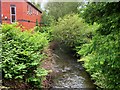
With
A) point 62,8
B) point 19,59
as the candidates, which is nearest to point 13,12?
point 19,59

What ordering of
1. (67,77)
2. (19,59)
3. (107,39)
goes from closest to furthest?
(107,39) → (19,59) → (67,77)

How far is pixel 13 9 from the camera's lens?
622 inches

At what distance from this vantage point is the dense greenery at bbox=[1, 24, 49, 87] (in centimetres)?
653

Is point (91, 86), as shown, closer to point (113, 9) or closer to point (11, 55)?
point (11, 55)

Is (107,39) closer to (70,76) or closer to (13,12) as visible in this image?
(70,76)

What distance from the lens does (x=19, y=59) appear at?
7.10 m

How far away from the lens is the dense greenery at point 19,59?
653 cm

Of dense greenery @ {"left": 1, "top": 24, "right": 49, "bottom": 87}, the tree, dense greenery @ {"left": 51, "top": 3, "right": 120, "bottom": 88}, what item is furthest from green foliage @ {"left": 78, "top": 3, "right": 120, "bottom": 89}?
the tree

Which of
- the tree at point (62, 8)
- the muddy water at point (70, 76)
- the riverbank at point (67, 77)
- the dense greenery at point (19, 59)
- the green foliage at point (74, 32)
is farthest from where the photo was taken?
the tree at point (62, 8)

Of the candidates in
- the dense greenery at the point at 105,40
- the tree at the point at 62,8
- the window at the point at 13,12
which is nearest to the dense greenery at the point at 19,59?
the dense greenery at the point at 105,40

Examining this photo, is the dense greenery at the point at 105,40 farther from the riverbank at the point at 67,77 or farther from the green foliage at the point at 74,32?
the green foliage at the point at 74,32

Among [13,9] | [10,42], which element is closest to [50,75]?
[10,42]

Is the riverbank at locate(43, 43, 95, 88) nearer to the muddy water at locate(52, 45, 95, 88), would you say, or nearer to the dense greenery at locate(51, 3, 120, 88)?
the muddy water at locate(52, 45, 95, 88)

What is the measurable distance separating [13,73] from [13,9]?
10.2 meters
